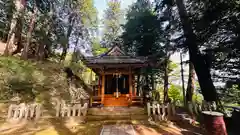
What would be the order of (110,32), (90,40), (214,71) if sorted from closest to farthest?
(214,71)
(90,40)
(110,32)

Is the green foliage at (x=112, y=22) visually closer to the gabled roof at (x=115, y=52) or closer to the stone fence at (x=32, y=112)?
the gabled roof at (x=115, y=52)

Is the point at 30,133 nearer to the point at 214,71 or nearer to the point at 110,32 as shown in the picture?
the point at 214,71

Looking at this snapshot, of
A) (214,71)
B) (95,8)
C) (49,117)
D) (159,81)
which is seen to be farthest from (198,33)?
(95,8)

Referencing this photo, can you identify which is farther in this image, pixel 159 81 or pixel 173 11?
pixel 159 81

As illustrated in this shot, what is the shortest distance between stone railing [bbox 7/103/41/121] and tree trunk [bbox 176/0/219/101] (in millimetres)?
9418

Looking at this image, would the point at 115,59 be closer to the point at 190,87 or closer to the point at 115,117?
the point at 115,117

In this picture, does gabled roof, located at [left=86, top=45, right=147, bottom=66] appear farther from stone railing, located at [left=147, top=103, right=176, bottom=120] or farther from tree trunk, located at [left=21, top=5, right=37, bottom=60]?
tree trunk, located at [left=21, top=5, right=37, bottom=60]

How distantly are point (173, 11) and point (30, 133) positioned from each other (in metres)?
13.1

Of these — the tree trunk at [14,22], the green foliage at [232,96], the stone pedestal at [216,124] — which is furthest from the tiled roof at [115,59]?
the tree trunk at [14,22]

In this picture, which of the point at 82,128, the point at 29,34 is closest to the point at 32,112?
the point at 82,128

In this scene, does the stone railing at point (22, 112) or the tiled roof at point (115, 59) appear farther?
the tiled roof at point (115, 59)

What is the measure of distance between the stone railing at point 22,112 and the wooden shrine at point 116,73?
3.02 meters

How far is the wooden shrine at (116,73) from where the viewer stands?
8047mm

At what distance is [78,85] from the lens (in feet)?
49.3
